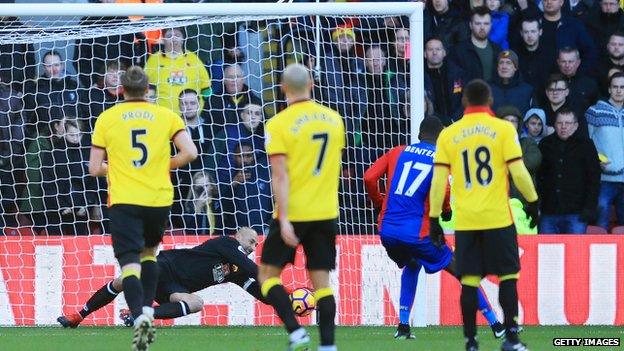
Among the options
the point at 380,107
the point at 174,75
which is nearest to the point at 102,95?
the point at 174,75

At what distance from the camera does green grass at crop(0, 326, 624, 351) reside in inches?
430

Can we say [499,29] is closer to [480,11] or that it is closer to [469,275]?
[480,11]

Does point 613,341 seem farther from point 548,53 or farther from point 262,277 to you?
point 548,53

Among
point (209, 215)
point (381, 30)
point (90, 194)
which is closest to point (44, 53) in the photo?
point (90, 194)

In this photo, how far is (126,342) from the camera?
11312mm

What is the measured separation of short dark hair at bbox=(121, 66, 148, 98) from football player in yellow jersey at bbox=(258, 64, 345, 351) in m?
1.34

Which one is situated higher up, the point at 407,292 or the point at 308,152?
the point at 308,152

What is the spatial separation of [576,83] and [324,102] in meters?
2.85

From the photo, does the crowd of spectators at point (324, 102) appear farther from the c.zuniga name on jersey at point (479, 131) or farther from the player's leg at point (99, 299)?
the c.zuniga name on jersey at point (479, 131)

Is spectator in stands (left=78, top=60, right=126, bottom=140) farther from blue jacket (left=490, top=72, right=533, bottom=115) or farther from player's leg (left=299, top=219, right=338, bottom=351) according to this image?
player's leg (left=299, top=219, right=338, bottom=351)

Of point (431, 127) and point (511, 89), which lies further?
point (511, 89)

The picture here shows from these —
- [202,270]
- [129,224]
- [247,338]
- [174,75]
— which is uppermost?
[174,75]

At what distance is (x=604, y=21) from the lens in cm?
1600

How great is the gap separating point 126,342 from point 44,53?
17.0ft
